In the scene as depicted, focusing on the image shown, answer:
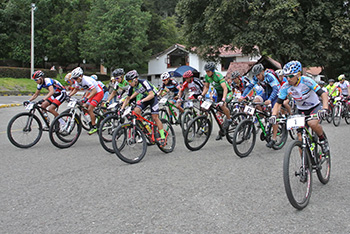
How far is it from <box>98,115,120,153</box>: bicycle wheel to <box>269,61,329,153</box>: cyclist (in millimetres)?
3895

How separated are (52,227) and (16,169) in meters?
3.09

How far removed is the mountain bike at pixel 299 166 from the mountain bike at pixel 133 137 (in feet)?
10.9

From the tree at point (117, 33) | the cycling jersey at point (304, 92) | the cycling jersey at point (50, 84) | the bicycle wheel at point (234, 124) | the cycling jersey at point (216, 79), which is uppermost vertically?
the tree at point (117, 33)

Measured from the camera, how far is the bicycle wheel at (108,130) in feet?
25.7

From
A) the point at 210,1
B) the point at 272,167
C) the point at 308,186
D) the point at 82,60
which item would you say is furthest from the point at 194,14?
the point at 82,60

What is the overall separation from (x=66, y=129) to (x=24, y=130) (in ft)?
3.35

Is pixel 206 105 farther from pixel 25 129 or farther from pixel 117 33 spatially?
pixel 117 33

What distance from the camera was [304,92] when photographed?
5.66m

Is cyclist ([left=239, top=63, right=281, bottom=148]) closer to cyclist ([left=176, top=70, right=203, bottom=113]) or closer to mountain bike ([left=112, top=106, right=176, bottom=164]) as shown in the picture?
cyclist ([left=176, top=70, right=203, bottom=113])

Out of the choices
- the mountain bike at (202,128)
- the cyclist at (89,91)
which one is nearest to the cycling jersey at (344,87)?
the mountain bike at (202,128)

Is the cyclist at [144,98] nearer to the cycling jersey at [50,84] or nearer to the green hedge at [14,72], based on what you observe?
the cycling jersey at [50,84]

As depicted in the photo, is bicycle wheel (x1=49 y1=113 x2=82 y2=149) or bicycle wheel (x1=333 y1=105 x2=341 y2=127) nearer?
bicycle wheel (x1=49 y1=113 x2=82 y2=149)

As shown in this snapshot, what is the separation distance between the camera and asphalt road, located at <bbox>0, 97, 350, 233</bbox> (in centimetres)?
390

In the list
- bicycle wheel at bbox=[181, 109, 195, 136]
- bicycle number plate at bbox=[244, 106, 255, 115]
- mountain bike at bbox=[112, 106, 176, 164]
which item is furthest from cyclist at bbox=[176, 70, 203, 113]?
bicycle number plate at bbox=[244, 106, 255, 115]
